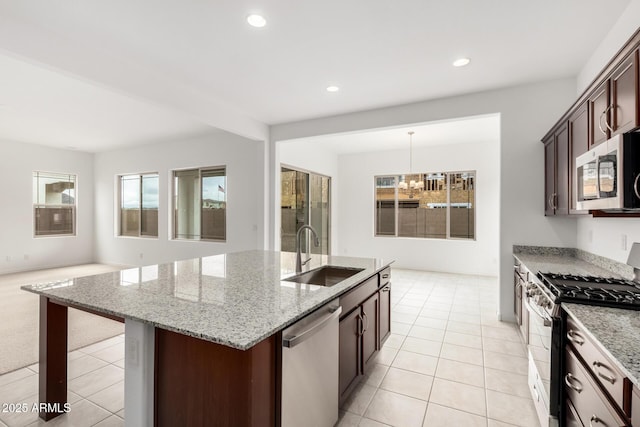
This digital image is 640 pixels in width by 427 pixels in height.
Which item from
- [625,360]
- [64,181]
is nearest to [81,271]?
[64,181]

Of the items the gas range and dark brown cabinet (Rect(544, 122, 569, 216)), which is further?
dark brown cabinet (Rect(544, 122, 569, 216))

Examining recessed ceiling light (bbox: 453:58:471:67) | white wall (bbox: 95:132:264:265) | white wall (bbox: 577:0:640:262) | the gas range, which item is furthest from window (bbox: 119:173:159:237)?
white wall (bbox: 577:0:640:262)

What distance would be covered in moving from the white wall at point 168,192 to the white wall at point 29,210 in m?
0.34

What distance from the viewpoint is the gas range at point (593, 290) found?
58.6 inches

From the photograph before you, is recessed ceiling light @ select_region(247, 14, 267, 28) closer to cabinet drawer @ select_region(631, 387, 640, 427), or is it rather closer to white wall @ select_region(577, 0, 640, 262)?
white wall @ select_region(577, 0, 640, 262)

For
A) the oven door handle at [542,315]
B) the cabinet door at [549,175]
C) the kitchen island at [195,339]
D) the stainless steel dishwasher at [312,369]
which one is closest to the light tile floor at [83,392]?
the kitchen island at [195,339]

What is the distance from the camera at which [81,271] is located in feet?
21.1

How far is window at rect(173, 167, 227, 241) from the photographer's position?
6.02 metres

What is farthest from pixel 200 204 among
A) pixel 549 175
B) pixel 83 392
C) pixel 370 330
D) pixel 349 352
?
pixel 549 175

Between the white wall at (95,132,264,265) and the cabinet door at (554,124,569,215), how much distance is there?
12.6 feet

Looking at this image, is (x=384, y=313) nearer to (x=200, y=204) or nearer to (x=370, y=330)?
(x=370, y=330)

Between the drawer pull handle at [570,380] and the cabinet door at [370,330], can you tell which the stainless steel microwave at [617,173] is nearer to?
the drawer pull handle at [570,380]

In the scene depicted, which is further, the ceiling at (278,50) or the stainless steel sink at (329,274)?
the stainless steel sink at (329,274)

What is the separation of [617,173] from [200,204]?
20.4 ft
